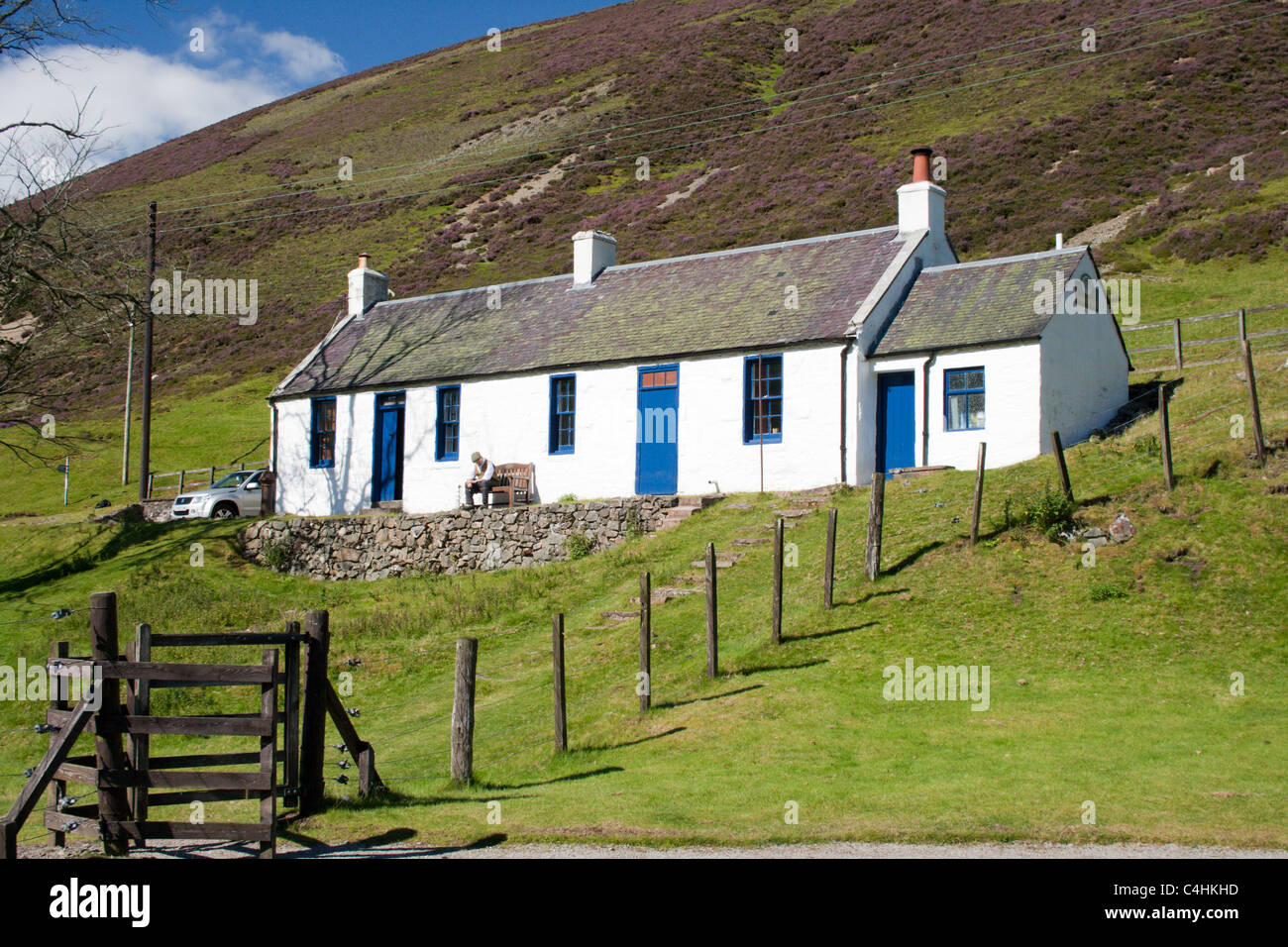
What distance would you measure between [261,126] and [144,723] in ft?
372

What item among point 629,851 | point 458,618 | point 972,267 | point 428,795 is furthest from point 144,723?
point 972,267

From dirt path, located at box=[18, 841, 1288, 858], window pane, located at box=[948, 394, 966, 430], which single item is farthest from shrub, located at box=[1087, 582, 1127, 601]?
window pane, located at box=[948, 394, 966, 430]

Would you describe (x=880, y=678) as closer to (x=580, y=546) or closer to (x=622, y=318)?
(x=580, y=546)

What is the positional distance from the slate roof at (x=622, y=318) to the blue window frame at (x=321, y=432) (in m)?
0.58

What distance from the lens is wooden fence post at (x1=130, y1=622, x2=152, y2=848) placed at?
9508mm

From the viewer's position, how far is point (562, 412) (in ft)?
96.5

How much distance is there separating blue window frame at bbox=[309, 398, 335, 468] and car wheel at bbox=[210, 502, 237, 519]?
10.1ft

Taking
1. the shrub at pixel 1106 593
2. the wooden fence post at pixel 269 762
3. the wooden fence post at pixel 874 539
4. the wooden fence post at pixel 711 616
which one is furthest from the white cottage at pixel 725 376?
the wooden fence post at pixel 269 762

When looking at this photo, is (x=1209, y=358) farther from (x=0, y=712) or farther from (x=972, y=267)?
(x=0, y=712)

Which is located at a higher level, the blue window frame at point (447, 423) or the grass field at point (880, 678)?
the blue window frame at point (447, 423)

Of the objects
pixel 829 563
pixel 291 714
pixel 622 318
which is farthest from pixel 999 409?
pixel 291 714

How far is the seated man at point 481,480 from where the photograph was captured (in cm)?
2884
